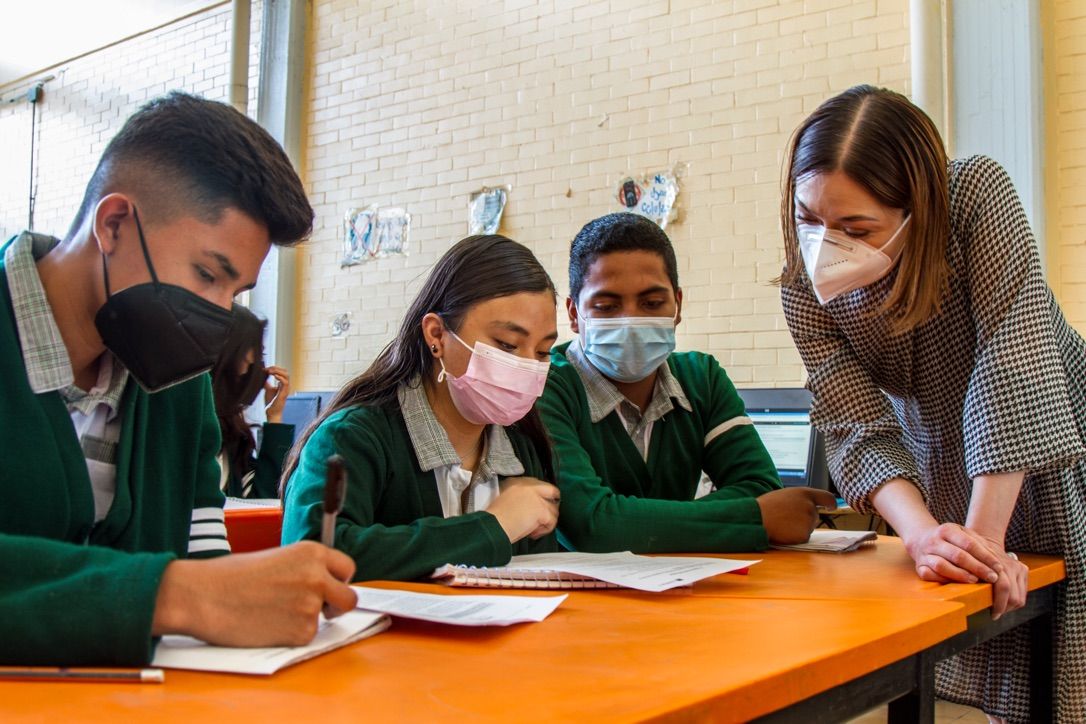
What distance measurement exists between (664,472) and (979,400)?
2.26ft

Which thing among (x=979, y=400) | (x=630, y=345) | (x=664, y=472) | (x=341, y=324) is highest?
(x=341, y=324)

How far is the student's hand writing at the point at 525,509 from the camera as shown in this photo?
1362 mm

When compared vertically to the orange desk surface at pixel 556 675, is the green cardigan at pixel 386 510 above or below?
above

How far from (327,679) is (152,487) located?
0.56m

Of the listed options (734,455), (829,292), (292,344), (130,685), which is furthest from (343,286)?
(130,685)

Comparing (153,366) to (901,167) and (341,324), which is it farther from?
(341,324)

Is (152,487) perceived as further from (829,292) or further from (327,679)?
(829,292)

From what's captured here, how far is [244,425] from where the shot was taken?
3098mm

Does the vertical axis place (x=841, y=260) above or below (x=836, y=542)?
above

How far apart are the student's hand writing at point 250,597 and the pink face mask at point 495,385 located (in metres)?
0.82

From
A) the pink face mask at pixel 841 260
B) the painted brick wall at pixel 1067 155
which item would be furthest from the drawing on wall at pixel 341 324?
the pink face mask at pixel 841 260

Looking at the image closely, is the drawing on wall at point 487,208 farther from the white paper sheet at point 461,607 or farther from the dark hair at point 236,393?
the white paper sheet at point 461,607

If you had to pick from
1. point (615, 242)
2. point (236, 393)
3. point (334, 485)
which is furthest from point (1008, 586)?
point (236, 393)

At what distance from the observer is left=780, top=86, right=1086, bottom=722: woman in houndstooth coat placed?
1.34 meters
